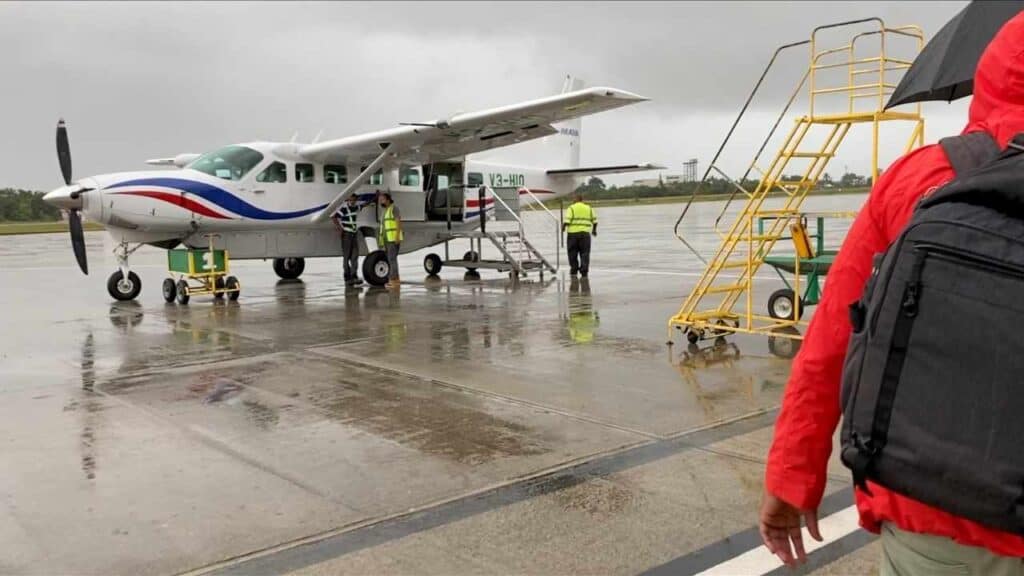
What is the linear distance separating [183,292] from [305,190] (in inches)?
136

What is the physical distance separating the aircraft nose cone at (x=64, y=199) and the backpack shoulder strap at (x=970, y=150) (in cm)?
1391

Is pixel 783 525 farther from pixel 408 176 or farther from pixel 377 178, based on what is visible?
pixel 408 176

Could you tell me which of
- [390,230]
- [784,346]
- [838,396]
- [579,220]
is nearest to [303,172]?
[390,230]

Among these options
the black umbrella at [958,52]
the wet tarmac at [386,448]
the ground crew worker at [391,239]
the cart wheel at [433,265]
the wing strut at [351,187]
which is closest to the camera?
the wet tarmac at [386,448]

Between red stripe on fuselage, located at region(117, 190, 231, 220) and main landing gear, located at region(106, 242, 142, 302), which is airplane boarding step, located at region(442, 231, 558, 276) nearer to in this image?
red stripe on fuselage, located at region(117, 190, 231, 220)

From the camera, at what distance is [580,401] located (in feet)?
20.5

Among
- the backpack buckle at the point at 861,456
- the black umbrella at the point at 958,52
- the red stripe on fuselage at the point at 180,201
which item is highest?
the black umbrella at the point at 958,52

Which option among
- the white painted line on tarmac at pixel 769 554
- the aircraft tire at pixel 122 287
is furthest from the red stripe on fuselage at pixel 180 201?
the white painted line on tarmac at pixel 769 554

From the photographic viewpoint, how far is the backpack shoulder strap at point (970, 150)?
164 centimetres

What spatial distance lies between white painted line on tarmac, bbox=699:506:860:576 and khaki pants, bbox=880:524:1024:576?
150cm

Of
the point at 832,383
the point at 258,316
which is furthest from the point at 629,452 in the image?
the point at 258,316

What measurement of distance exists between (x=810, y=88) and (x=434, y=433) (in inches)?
190

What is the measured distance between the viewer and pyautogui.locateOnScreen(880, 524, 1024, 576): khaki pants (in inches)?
63.2

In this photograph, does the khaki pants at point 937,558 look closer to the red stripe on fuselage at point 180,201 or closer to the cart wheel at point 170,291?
the cart wheel at point 170,291
